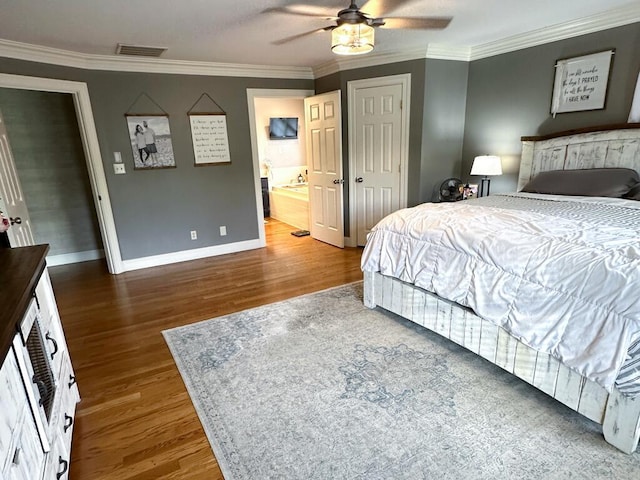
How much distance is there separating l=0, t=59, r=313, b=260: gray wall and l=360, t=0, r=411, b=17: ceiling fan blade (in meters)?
2.22

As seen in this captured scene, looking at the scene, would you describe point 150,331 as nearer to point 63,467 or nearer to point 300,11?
point 63,467

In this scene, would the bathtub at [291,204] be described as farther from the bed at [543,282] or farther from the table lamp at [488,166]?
the bed at [543,282]

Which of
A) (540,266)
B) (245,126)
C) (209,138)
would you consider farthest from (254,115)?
(540,266)

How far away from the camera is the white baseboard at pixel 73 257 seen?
182 inches

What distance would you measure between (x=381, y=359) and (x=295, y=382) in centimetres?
59

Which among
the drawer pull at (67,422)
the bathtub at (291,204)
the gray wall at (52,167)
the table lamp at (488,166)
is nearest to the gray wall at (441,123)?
the table lamp at (488,166)

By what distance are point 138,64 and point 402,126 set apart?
303 cm

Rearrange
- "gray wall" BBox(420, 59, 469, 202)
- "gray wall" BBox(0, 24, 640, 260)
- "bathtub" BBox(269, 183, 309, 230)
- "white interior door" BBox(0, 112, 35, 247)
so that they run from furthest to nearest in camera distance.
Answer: "bathtub" BBox(269, 183, 309, 230) < "gray wall" BBox(420, 59, 469, 202) < "gray wall" BBox(0, 24, 640, 260) < "white interior door" BBox(0, 112, 35, 247)

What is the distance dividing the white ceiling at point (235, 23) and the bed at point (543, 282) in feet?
3.97

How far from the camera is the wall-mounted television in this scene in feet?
22.6

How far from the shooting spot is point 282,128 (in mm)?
6992

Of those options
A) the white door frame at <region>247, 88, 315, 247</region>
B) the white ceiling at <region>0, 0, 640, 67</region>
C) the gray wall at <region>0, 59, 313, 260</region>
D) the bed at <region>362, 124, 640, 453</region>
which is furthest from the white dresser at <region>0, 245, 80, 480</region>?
the white door frame at <region>247, 88, 315, 247</region>

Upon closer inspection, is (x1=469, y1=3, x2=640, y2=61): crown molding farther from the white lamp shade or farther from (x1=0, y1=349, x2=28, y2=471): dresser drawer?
(x1=0, y1=349, x2=28, y2=471): dresser drawer

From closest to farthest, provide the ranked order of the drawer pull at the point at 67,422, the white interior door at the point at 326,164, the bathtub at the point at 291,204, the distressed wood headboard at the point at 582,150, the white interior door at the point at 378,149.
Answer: the drawer pull at the point at 67,422
the distressed wood headboard at the point at 582,150
the white interior door at the point at 378,149
the white interior door at the point at 326,164
the bathtub at the point at 291,204
